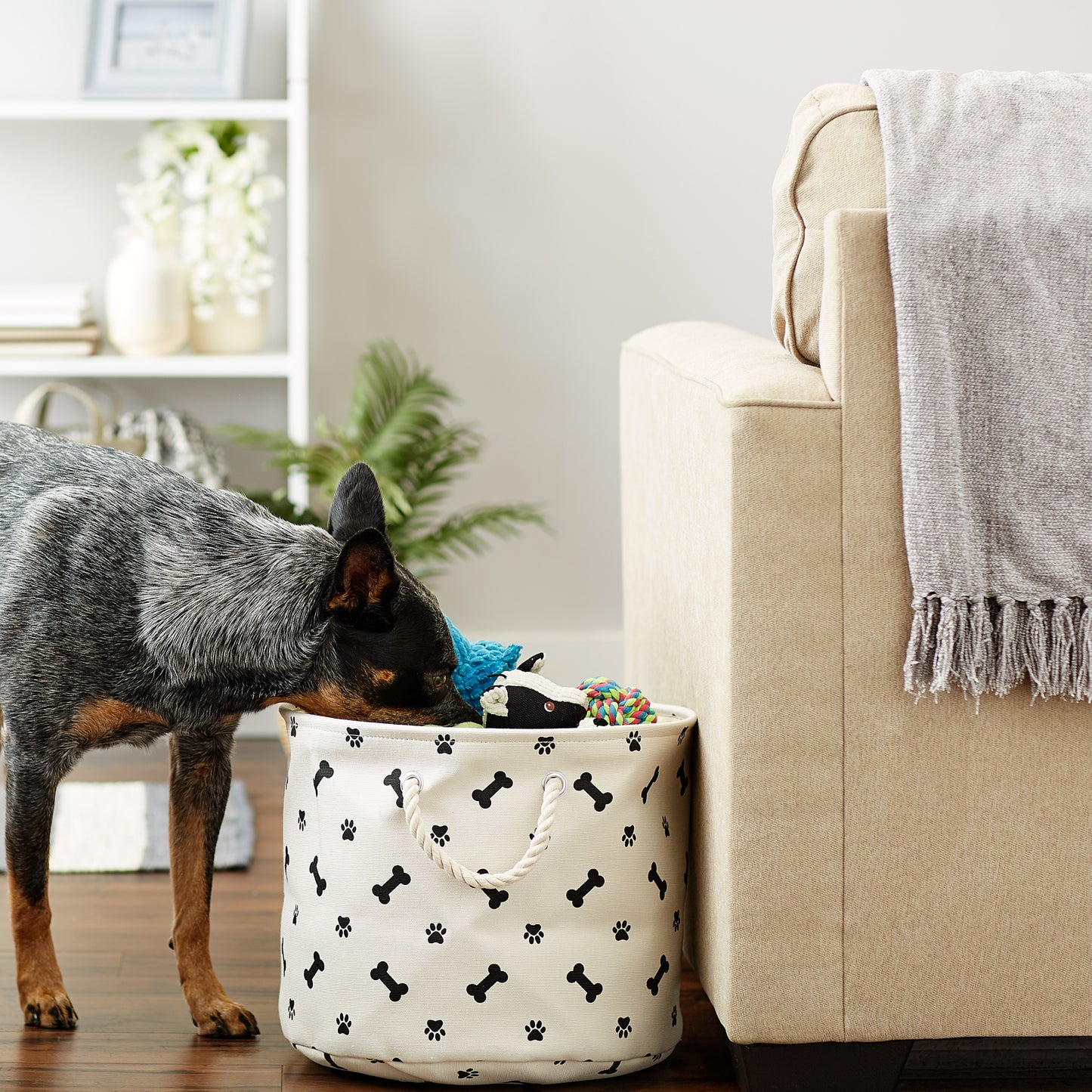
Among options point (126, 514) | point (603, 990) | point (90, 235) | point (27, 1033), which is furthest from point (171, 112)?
point (603, 990)

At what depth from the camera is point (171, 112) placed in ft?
9.50

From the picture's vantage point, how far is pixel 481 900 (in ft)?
4.38

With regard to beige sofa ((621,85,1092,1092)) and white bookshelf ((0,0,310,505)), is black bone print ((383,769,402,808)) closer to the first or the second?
beige sofa ((621,85,1092,1092))

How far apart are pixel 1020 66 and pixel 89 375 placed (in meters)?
2.47

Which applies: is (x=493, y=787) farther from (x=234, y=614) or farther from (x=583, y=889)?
(x=234, y=614)

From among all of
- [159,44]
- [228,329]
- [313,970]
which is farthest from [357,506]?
[159,44]

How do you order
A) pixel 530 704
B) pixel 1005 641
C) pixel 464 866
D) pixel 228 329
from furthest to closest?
pixel 228 329 < pixel 530 704 < pixel 464 866 < pixel 1005 641

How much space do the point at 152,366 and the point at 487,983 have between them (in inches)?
79.3

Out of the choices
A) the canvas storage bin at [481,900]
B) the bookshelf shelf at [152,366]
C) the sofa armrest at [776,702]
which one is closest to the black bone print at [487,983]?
the canvas storage bin at [481,900]

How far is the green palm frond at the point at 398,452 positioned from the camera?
2.84 m

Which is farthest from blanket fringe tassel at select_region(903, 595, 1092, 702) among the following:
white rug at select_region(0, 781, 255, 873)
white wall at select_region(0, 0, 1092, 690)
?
white wall at select_region(0, 0, 1092, 690)

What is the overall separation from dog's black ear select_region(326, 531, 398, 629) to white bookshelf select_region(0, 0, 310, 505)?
62.5 inches

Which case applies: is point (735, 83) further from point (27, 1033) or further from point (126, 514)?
point (27, 1033)

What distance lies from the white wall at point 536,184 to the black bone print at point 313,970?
2.04 meters
